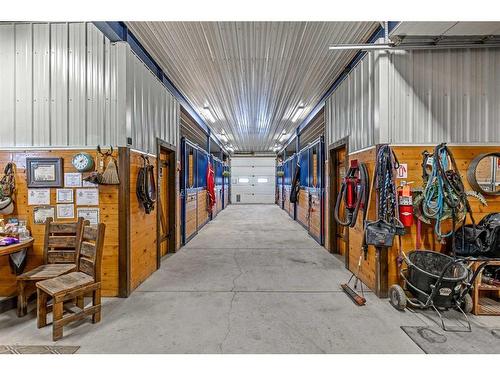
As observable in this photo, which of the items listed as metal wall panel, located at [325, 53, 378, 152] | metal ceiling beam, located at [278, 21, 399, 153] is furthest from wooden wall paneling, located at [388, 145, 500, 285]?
metal ceiling beam, located at [278, 21, 399, 153]

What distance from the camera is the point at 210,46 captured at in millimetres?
3678

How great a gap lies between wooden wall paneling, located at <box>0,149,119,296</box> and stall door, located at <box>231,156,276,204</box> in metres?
13.6

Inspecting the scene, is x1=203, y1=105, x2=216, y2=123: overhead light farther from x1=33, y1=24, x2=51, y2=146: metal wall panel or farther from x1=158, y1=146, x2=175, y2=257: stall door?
x1=33, y1=24, x2=51, y2=146: metal wall panel

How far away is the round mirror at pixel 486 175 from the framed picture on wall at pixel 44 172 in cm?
497

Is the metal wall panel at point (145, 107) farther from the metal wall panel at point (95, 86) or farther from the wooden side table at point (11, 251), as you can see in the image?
the wooden side table at point (11, 251)

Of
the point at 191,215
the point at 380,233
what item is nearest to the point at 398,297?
the point at 380,233

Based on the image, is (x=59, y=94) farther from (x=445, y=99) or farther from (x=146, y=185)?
(x=445, y=99)

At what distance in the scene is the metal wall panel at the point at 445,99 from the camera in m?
3.11

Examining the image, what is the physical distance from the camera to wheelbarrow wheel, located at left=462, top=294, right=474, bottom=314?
2724 millimetres

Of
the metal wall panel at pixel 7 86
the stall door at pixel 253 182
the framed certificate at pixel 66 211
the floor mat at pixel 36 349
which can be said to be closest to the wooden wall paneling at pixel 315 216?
the framed certificate at pixel 66 211

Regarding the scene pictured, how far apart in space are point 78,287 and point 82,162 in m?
1.47
